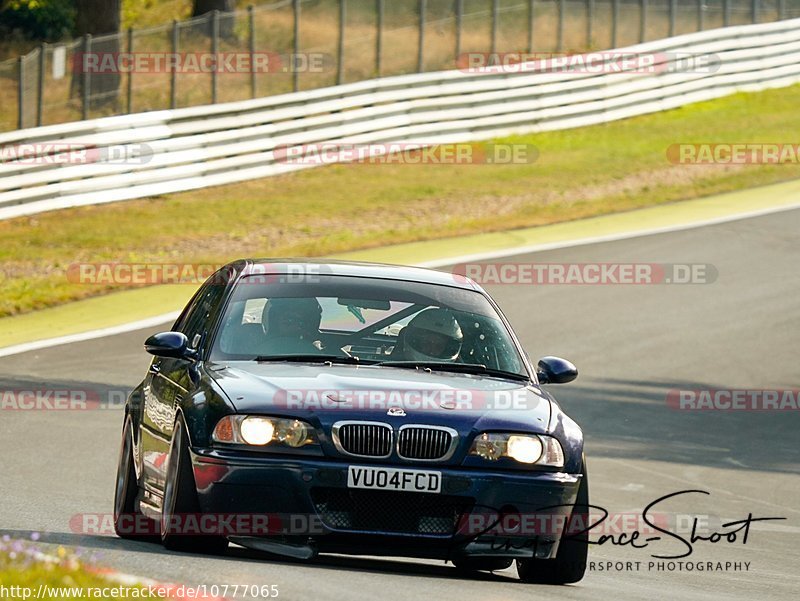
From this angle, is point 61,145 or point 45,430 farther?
point 61,145

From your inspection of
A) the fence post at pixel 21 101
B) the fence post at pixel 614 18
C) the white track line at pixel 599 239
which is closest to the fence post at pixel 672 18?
the fence post at pixel 614 18

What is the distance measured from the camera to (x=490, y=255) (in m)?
21.8

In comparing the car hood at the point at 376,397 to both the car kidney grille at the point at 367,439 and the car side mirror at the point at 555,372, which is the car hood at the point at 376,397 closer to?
the car kidney grille at the point at 367,439

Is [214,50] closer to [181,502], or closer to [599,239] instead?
[599,239]

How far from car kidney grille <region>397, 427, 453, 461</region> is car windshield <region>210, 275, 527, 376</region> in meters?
0.88

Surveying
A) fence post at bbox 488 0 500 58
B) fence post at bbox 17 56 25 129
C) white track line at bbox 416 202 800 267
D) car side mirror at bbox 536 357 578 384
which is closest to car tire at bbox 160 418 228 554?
car side mirror at bbox 536 357 578 384

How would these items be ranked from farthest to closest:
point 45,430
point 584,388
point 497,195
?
point 497,195 → point 584,388 → point 45,430

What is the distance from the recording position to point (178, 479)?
7191mm

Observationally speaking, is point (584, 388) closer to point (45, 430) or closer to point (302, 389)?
point (45, 430)

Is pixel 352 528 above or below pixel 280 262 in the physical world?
below

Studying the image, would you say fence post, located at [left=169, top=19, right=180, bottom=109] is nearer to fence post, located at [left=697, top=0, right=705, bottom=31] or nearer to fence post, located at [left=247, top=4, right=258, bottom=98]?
fence post, located at [left=247, top=4, right=258, bottom=98]

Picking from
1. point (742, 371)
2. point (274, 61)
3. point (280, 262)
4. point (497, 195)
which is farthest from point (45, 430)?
point (274, 61)

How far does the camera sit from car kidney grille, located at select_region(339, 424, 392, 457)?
7.10 meters

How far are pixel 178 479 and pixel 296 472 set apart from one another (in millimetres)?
558
